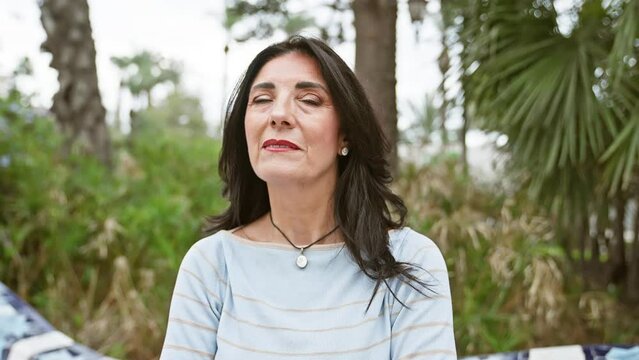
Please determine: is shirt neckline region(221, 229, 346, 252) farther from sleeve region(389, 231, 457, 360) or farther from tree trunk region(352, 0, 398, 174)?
tree trunk region(352, 0, 398, 174)

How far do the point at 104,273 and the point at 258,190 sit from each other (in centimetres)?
273

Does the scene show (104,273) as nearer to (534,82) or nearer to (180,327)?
(534,82)

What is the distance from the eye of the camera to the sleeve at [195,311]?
149cm

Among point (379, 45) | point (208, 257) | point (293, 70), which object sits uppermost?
point (379, 45)

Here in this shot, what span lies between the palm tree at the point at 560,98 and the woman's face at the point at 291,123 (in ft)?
6.84

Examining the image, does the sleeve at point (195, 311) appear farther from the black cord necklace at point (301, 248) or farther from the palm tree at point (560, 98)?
the palm tree at point (560, 98)

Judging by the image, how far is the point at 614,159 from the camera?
3.42m

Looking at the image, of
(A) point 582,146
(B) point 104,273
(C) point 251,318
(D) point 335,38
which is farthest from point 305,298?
(D) point 335,38

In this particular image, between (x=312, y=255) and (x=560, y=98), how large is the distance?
2403mm

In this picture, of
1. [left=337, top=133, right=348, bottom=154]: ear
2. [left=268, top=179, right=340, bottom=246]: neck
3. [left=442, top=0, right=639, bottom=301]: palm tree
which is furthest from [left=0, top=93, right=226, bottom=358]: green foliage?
[left=337, top=133, right=348, bottom=154]: ear

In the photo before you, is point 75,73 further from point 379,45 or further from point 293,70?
point 293,70

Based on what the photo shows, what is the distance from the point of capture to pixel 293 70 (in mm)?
1509

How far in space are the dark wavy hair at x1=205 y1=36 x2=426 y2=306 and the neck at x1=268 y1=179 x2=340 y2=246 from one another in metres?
0.03

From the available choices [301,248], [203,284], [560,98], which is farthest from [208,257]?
[560,98]
